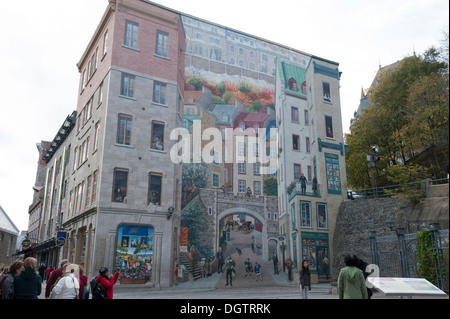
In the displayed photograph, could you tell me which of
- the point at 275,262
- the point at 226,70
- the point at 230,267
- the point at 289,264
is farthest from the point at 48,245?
the point at 226,70

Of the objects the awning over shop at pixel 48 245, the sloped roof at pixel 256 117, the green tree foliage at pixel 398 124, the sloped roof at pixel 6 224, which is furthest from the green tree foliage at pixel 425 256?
the sloped roof at pixel 6 224

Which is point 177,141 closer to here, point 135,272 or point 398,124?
point 135,272

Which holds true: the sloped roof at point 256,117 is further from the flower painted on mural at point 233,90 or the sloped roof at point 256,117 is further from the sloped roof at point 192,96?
the sloped roof at point 192,96

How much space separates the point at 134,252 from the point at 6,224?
26.6 m

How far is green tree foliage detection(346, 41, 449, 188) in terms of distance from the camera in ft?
79.9

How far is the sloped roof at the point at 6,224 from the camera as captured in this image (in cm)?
3791

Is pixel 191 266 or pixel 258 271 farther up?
pixel 191 266

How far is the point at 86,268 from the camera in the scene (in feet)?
65.8

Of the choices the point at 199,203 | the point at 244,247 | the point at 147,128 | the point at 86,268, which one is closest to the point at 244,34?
the point at 147,128

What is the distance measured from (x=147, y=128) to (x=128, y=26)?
20.6 feet

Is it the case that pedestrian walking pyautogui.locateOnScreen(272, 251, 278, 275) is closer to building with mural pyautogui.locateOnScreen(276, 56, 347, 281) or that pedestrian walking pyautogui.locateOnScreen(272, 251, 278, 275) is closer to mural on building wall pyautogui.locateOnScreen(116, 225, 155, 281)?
building with mural pyautogui.locateOnScreen(276, 56, 347, 281)

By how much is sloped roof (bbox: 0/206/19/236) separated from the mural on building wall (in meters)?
23.4

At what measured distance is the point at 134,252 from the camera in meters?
19.8

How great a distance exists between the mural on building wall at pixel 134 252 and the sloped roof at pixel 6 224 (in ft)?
76.9
